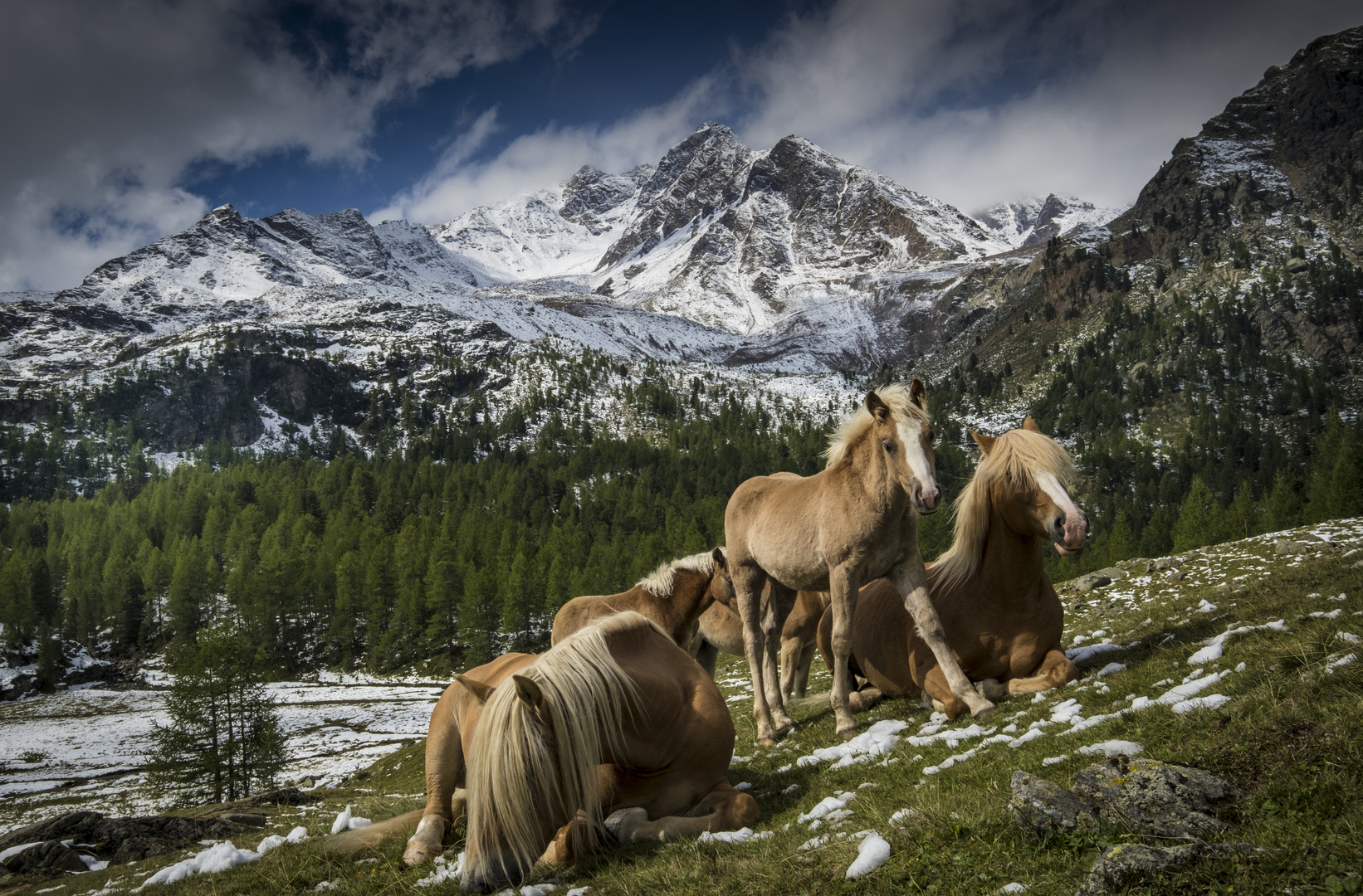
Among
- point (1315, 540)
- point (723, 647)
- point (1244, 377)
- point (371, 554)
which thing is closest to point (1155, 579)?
point (1315, 540)

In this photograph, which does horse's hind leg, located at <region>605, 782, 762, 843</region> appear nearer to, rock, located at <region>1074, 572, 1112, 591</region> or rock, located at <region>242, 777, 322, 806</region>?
rock, located at <region>242, 777, 322, 806</region>

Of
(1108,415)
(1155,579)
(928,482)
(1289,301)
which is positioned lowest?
(1155,579)

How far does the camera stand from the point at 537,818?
15.2 ft

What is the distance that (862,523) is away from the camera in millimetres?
7523

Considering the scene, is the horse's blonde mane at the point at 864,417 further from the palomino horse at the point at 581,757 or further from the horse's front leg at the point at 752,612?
the palomino horse at the point at 581,757

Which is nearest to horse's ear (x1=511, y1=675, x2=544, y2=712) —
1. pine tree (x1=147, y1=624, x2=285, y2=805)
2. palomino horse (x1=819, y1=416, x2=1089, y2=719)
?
palomino horse (x1=819, y1=416, x2=1089, y2=719)

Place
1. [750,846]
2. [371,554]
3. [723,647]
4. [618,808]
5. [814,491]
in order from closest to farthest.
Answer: [750,846], [618,808], [814,491], [723,647], [371,554]

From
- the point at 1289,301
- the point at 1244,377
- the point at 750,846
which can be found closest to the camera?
the point at 750,846

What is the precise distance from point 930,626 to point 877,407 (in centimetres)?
243

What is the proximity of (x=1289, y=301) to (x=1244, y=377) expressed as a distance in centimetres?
3467

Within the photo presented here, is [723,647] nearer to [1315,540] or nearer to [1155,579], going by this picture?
[1155,579]

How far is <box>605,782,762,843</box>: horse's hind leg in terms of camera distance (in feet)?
16.7

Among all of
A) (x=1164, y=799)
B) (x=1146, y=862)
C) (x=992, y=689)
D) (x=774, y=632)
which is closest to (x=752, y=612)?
(x=774, y=632)

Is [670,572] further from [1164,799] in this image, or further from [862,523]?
[1164,799]
